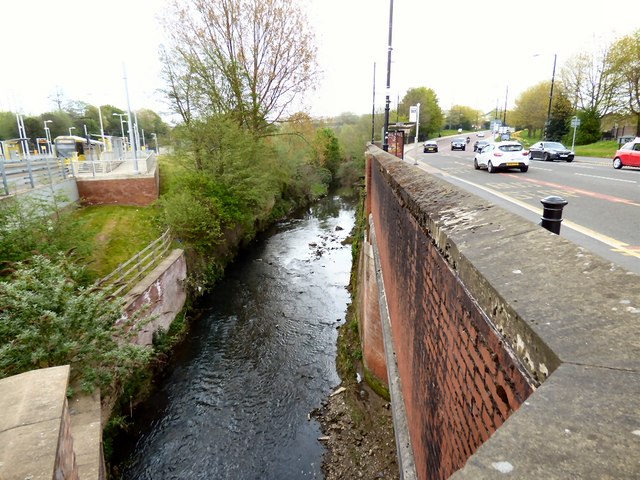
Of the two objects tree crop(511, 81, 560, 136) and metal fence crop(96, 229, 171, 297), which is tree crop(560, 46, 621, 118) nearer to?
tree crop(511, 81, 560, 136)

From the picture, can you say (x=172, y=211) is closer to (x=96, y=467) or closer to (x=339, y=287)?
(x=339, y=287)

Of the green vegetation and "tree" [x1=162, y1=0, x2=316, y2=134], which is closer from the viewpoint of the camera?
"tree" [x1=162, y1=0, x2=316, y2=134]

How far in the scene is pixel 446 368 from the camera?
223 centimetres

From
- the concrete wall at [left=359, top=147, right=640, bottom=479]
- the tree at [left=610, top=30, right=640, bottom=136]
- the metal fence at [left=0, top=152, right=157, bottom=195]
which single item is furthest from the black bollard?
the tree at [left=610, top=30, right=640, bottom=136]

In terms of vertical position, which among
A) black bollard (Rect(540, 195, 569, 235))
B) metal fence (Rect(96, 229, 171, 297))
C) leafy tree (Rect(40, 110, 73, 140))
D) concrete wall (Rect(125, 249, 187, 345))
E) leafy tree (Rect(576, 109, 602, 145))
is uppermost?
leafy tree (Rect(40, 110, 73, 140))

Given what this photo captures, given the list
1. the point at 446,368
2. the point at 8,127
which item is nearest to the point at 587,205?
the point at 446,368

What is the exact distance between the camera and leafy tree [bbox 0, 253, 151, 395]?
22.0ft

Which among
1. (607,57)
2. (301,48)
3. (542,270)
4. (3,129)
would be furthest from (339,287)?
(3,129)

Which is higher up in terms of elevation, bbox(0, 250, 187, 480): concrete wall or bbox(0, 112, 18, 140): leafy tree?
bbox(0, 112, 18, 140): leafy tree

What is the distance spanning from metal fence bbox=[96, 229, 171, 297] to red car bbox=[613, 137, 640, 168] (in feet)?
68.9

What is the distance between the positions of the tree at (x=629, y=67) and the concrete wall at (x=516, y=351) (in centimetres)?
4361

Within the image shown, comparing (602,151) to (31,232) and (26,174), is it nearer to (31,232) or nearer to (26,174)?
(31,232)

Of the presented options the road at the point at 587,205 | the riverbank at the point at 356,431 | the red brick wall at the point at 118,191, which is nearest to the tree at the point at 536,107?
the road at the point at 587,205

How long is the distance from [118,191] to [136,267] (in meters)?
8.14
